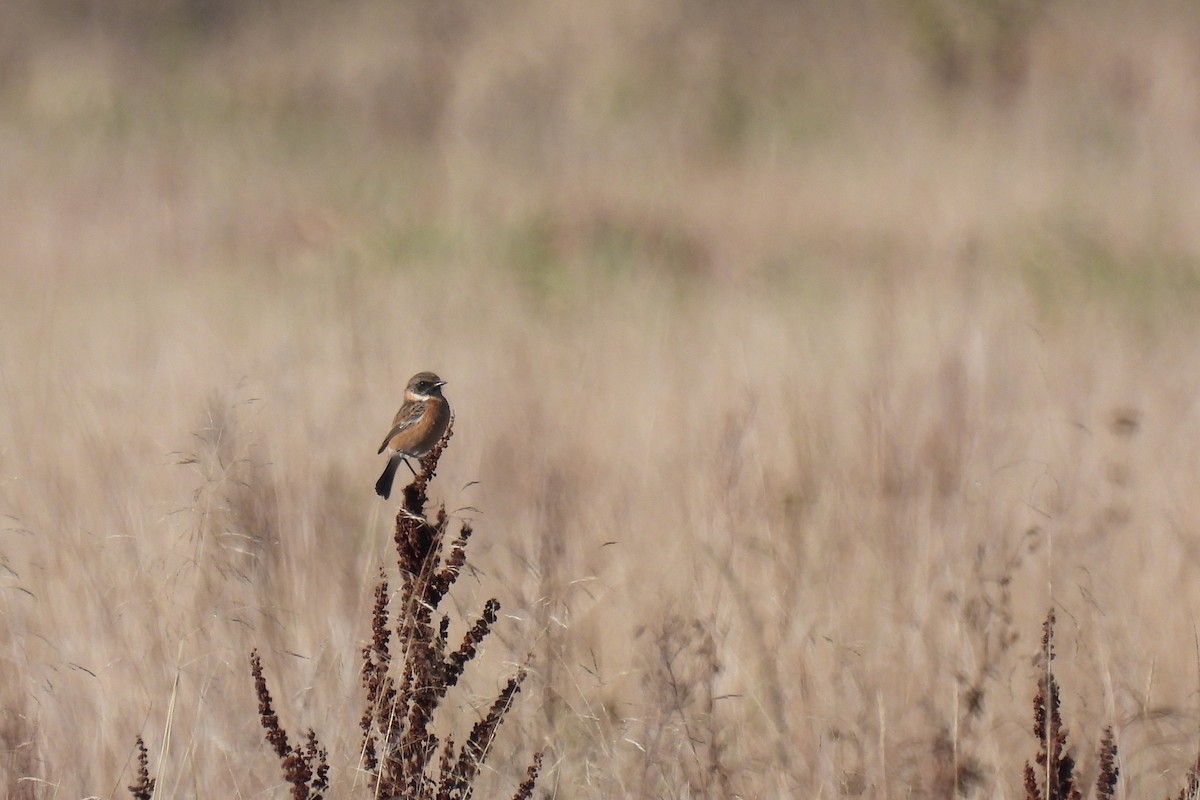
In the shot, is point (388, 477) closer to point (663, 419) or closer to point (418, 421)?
point (418, 421)

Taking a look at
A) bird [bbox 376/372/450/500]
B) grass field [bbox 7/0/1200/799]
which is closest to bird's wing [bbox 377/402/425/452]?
bird [bbox 376/372/450/500]

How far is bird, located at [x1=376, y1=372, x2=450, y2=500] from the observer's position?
9.98 ft

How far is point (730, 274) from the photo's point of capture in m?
9.45

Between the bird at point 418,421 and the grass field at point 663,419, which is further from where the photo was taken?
the bird at point 418,421

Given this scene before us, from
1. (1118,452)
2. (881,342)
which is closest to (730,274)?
(881,342)

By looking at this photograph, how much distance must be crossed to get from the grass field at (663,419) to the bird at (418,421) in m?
0.37

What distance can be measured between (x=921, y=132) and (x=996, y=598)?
36.3ft

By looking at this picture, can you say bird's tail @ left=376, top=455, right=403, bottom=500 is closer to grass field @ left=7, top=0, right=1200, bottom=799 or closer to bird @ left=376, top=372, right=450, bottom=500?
bird @ left=376, top=372, right=450, bottom=500

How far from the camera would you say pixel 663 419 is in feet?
17.9

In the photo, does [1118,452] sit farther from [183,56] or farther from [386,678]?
[183,56]

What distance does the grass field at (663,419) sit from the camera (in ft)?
9.39

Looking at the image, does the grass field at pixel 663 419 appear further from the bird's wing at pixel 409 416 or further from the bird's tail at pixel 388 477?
the bird's wing at pixel 409 416

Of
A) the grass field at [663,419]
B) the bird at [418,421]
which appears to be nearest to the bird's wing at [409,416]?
the bird at [418,421]

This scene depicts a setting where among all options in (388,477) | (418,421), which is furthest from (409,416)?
(388,477)
